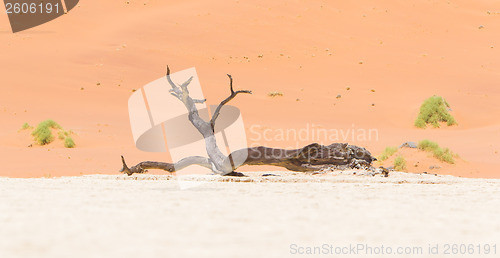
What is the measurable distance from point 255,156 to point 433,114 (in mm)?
14642

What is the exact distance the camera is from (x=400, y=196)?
8.14 meters

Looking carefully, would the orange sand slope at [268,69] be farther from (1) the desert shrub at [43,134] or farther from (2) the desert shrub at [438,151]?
(1) the desert shrub at [43,134]

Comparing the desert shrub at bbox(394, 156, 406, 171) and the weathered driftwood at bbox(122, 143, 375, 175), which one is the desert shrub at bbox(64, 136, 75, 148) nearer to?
the weathered driftwood at bbox(122, 143, 375, 175)

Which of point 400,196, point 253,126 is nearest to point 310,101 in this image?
point 253,126

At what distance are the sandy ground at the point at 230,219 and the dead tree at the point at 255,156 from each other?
1.64 meters

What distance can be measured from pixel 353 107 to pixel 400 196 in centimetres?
1816

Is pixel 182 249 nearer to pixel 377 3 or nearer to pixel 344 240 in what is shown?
pixel 344 240

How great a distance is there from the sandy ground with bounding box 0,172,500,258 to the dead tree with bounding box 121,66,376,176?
1.64 meters

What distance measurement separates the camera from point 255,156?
35.8 ft

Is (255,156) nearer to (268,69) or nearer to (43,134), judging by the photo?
(43,134)

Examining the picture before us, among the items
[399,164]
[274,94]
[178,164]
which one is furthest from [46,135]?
[274,94]

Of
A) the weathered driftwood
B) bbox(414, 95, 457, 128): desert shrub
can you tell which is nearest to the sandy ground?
the weathered driftwood

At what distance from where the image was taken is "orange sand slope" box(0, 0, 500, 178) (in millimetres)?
20062

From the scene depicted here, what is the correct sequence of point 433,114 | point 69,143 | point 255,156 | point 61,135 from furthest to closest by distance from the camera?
point 433,114 → point 61,135 → point 69,143 → point 255,156
